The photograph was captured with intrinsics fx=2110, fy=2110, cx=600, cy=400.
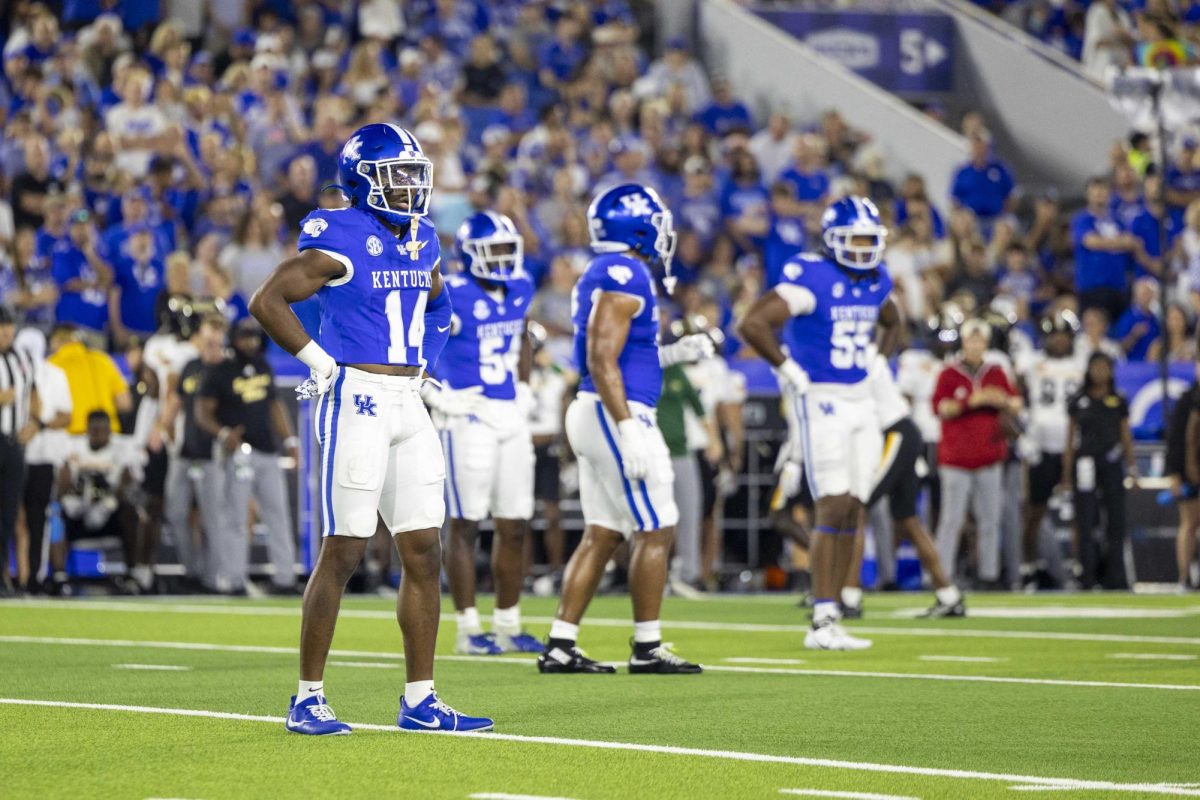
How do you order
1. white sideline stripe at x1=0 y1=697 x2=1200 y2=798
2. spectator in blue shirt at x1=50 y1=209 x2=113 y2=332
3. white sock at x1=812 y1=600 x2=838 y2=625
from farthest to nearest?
spectator in blue shirt at x1=50 y1=209 x2=113 y2=332 → white sock at x1=812 y1=600 x2=838 y2=625 → white sideline stripe at x1=0 y1=697 x2=1200 y2=798

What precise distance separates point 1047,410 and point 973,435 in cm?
186

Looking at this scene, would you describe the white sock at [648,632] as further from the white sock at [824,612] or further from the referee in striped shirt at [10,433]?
the referee in striped shirt at [10,433]

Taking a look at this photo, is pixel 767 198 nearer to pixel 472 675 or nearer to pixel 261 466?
pixel 261 466

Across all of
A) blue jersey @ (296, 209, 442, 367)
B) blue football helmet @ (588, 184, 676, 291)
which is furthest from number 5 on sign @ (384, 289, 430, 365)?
blue football helmet @ (588, 184, 676, 291)

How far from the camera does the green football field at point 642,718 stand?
5.96m

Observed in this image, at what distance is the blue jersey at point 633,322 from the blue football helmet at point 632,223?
7 cm

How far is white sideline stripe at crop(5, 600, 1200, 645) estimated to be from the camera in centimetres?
1146

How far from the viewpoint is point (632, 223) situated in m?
9.62

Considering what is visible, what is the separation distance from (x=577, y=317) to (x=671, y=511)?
98cm

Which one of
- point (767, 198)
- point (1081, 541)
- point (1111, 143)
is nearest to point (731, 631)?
point (1081, 541)

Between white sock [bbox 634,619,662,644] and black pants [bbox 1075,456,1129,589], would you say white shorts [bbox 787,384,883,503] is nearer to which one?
white sock [bbox 634,619,662,644]

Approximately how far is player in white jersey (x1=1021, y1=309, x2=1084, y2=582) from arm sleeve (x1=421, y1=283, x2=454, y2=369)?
1037cm

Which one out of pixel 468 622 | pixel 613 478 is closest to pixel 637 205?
pixel 613 478

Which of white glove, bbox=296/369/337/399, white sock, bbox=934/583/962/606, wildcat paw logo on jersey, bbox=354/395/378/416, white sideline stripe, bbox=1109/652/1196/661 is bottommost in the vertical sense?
white sideline stripe, bbox=1109/652/1196/661
